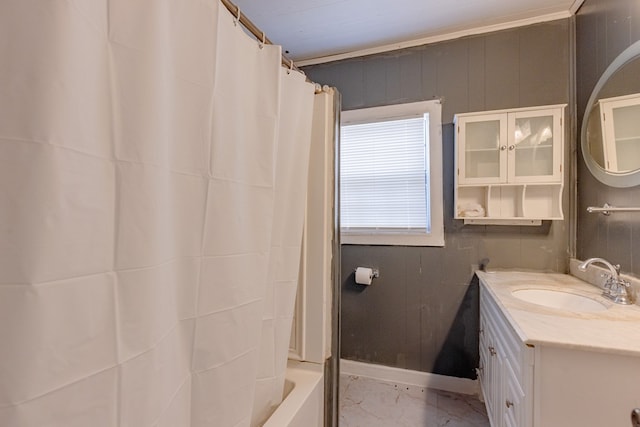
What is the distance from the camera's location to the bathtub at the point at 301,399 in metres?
1.00

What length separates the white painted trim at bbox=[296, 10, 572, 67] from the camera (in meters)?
1.85

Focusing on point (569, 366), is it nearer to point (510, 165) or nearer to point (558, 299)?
point (558, 299)

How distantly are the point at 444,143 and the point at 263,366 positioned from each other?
181 centimetres

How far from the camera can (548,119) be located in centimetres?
176

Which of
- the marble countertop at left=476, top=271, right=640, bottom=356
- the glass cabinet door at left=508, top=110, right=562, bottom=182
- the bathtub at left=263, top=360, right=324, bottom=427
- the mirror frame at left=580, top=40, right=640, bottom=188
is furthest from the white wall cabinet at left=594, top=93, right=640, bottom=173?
the bathtub at left=263, top=360, right=324, bottom=427

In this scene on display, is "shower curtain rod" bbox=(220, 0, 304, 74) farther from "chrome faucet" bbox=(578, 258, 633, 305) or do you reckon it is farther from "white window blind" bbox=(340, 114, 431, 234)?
"chrome faucet" bbox=(578, 258, 633, 305)

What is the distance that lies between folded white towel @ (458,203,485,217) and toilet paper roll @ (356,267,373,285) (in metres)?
0.74

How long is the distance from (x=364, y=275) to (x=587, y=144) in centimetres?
154

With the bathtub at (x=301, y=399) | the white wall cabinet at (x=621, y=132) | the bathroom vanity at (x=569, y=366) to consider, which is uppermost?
the white wall cabinet at (x=621, y=132)

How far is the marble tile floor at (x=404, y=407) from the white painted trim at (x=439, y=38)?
246cm

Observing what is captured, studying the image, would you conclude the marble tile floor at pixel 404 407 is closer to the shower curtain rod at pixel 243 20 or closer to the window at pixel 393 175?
the window at pixel 393 175

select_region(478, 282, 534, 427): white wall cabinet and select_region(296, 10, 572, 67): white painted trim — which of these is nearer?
select_region(478, 282, 534, 427): white wall cabinet

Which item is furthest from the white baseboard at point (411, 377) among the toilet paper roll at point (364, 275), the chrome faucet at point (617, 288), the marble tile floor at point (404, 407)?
the chrome faucet at point (617, 288)

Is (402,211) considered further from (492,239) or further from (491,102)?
(491,102)
